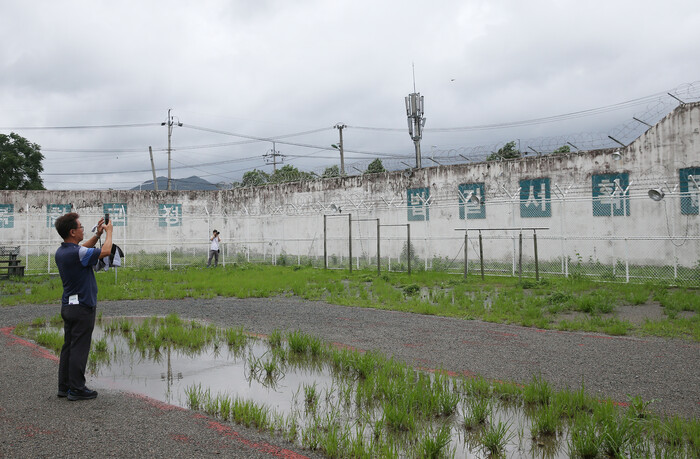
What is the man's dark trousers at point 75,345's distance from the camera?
4.83 metres

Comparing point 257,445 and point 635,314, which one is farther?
point 635,314

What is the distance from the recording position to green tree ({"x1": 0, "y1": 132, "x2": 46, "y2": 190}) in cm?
4131

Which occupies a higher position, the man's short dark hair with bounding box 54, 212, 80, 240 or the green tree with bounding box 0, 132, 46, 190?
the green tree with bounding box 0, 132, 46, 190

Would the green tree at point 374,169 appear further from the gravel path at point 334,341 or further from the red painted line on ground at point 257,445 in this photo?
the red painted line on ground at point 257,445

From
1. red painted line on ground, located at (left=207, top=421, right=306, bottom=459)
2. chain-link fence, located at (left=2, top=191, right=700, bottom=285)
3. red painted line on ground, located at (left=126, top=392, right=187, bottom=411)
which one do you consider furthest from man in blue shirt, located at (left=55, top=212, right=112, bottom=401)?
chain-link fence, located at (left=2, top=191, right=700, bottom=285)

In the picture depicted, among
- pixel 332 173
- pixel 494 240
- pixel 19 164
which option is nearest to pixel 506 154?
pixel 494 240

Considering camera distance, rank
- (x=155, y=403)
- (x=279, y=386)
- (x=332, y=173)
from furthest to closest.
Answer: (x=332, y=173)
(x=279, y=386)
(x=155, y=403)

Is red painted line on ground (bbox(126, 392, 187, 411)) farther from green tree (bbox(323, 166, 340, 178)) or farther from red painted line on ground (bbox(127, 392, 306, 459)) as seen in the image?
green tree (bbox(323, 166, 340, 178))

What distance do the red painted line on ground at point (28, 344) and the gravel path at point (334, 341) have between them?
19mm

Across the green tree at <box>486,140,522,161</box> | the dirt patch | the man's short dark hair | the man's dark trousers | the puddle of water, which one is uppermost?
the green tree at <box>486,140,522,161</box>

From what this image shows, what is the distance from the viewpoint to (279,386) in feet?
18.0

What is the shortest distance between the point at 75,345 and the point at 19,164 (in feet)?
147

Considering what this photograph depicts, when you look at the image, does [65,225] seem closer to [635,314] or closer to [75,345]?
[75,345]

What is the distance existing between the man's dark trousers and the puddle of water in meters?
0.58
